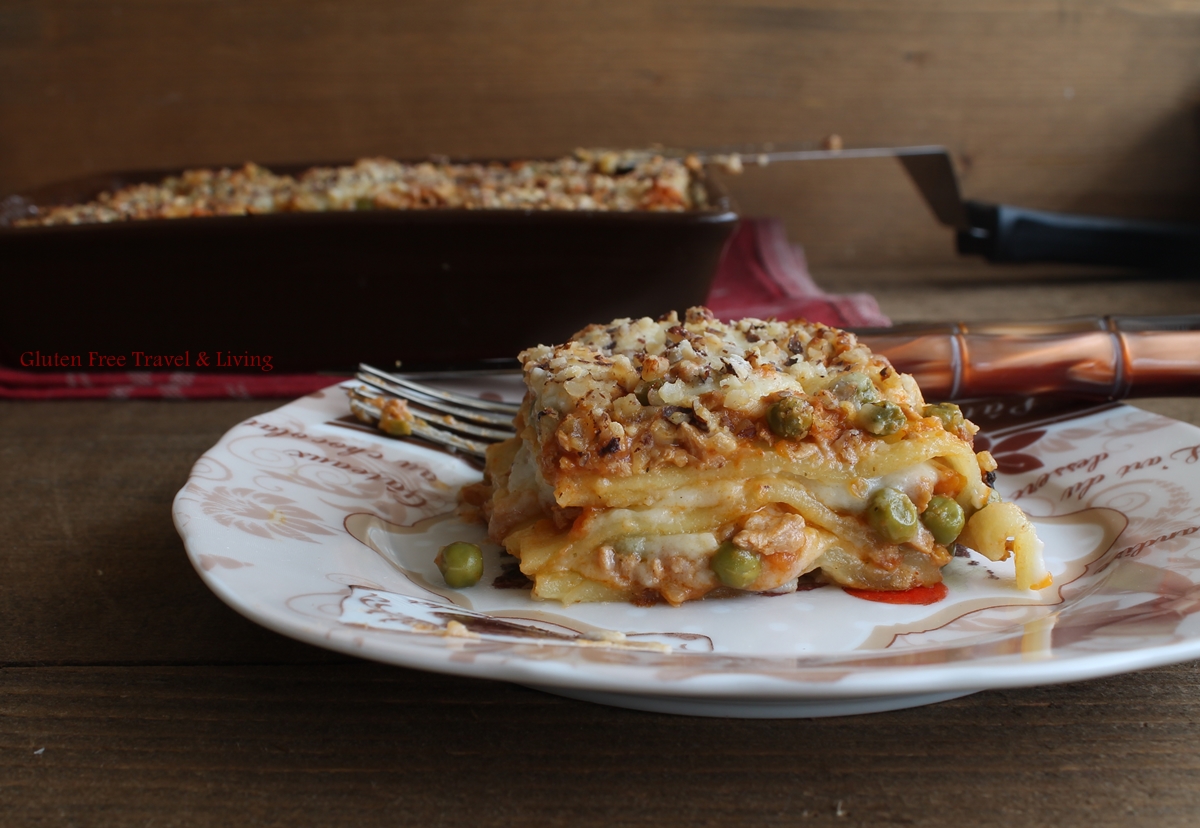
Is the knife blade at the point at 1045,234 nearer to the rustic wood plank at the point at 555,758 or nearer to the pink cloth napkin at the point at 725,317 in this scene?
the pink cloth napkin at the point at 725,317

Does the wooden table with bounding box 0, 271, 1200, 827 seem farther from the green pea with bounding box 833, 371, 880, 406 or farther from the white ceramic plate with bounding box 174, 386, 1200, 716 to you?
the green pea with bounding box 833, 371, 880, 406

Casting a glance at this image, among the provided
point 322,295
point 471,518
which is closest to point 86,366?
point 322,295

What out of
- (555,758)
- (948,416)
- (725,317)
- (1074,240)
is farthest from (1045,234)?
(555,758)

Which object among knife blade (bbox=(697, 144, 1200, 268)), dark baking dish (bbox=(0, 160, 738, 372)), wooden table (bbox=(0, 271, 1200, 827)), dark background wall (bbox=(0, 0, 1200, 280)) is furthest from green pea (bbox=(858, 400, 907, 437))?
dark background wall (bbox=(0, 0, 1200, 280))

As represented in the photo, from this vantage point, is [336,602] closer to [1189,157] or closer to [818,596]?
[818,596]

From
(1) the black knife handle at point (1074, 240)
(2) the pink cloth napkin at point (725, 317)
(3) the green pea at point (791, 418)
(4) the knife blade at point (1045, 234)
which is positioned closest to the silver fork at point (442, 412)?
(2) the pink cloth napkin at point (725, 317)

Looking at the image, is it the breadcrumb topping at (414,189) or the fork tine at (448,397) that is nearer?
the fork tine at (448,397)
